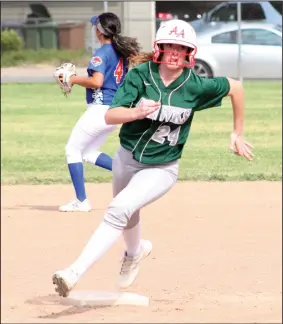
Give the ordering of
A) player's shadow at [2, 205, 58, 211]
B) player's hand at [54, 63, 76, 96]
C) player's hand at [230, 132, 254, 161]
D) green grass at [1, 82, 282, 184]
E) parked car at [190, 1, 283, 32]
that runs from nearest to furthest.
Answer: player's hand at [230, 132, 254, 161] < player's hand at [54, 63, 76, 96] < player's shadow at [2, 205, 58, 211] < green grass at [1, 82, 282, 184] < parked car at [190, 1, 283, 32]

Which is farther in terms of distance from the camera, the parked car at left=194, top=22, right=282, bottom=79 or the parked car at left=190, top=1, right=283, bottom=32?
the parked car at left=190, top=1, right=283, bottom=32

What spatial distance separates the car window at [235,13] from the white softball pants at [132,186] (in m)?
18.5

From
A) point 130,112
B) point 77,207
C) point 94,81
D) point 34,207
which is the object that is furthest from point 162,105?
point 34,207

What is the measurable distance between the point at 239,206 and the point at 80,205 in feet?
4.77

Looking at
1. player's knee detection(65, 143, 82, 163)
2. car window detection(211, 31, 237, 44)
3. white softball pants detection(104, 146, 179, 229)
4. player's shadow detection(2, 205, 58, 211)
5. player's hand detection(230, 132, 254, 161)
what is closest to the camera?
white softball pants detection(104, 146, 179, 229)

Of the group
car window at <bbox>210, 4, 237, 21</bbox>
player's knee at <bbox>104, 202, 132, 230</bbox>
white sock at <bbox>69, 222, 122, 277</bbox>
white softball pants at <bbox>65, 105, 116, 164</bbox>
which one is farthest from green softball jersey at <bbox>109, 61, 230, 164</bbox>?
car window at <bbox>210, 4, 237, 21</bbox>

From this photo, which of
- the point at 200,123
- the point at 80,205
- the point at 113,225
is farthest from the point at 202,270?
the point at 200,123

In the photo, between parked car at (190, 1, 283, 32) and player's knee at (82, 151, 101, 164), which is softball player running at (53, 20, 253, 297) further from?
parked car at (190, 1, 283, 32)

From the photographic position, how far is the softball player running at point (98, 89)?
9.05 m

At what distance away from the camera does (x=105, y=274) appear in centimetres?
696

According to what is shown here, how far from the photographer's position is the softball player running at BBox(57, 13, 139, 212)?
9055mm

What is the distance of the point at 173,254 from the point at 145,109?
219 centimetres

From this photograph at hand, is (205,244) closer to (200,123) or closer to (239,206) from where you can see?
(239,206)

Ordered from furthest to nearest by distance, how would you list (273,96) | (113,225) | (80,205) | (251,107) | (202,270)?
(273,96), (251,107), (80,205), (202,270), (113,225)
